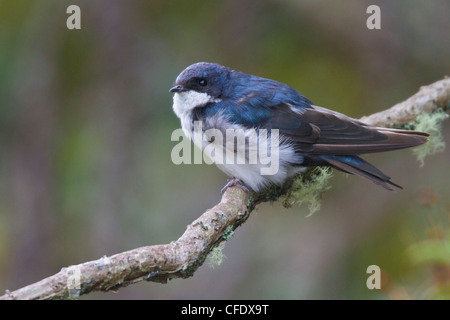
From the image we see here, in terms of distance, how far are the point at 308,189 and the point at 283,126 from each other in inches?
18.4

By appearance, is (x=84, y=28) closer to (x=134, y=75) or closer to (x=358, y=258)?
(x=134, y=75)

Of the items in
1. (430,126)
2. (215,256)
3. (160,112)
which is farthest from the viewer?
(160,112)

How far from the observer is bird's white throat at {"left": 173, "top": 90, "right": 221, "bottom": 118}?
13.7ft

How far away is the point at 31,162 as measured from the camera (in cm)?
617

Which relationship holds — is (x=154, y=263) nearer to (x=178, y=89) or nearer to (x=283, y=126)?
(x=283, y=126)

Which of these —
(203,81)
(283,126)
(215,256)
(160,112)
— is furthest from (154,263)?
(160,112)

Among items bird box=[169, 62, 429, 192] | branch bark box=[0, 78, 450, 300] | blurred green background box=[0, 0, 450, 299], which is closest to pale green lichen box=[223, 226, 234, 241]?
branch bark box=[0, 78, 450, 300]

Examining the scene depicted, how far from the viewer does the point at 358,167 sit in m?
3.78

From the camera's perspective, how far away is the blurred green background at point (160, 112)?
608 centimetres

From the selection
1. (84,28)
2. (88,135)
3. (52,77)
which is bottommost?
(88,135)

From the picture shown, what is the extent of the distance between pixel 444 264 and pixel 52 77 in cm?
441

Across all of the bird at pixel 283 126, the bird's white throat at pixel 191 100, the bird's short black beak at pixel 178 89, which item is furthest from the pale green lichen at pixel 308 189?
the bird's short black beak at pixel 178 89
